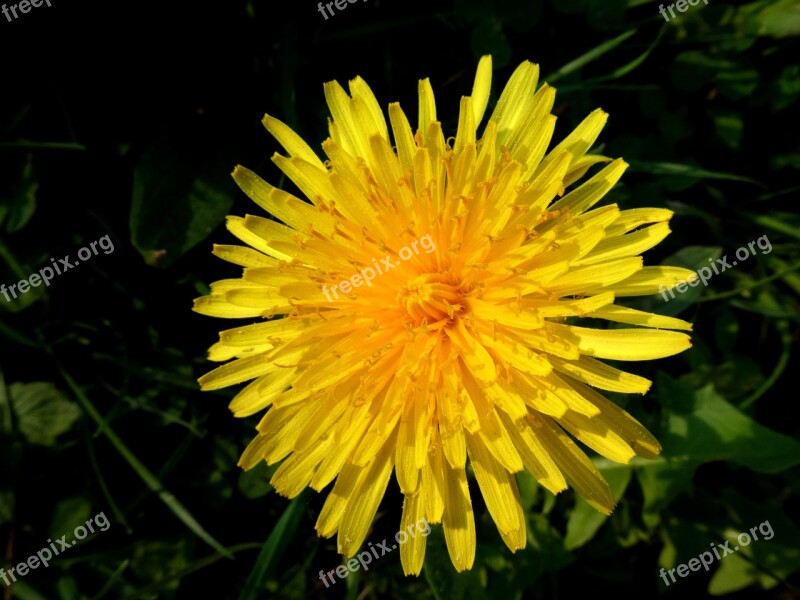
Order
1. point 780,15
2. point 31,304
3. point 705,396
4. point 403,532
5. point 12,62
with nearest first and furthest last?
point 403,532, point 705,396, point 780,15, point 12,62, point 31,304

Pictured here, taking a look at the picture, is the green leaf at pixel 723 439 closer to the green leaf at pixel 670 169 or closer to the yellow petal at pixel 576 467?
the yellow petal at pixel 576 467

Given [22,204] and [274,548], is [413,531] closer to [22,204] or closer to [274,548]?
[274,548]

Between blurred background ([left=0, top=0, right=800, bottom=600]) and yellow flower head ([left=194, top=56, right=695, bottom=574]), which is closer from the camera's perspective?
yellow flower head ([left=194, top=56, right=695, bottom=574])

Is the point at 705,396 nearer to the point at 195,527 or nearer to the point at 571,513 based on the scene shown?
the point at 571,513

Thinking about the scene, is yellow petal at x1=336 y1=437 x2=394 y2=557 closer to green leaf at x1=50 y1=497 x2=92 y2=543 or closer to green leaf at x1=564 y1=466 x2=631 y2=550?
green leaf at x1=564 y1=466 x2=631 y2=550

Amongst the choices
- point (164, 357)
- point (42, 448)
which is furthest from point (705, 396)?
point (42, 448)

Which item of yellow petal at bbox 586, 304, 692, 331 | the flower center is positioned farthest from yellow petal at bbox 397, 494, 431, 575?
yellow petal at bbox 586, 304, 692, 331
